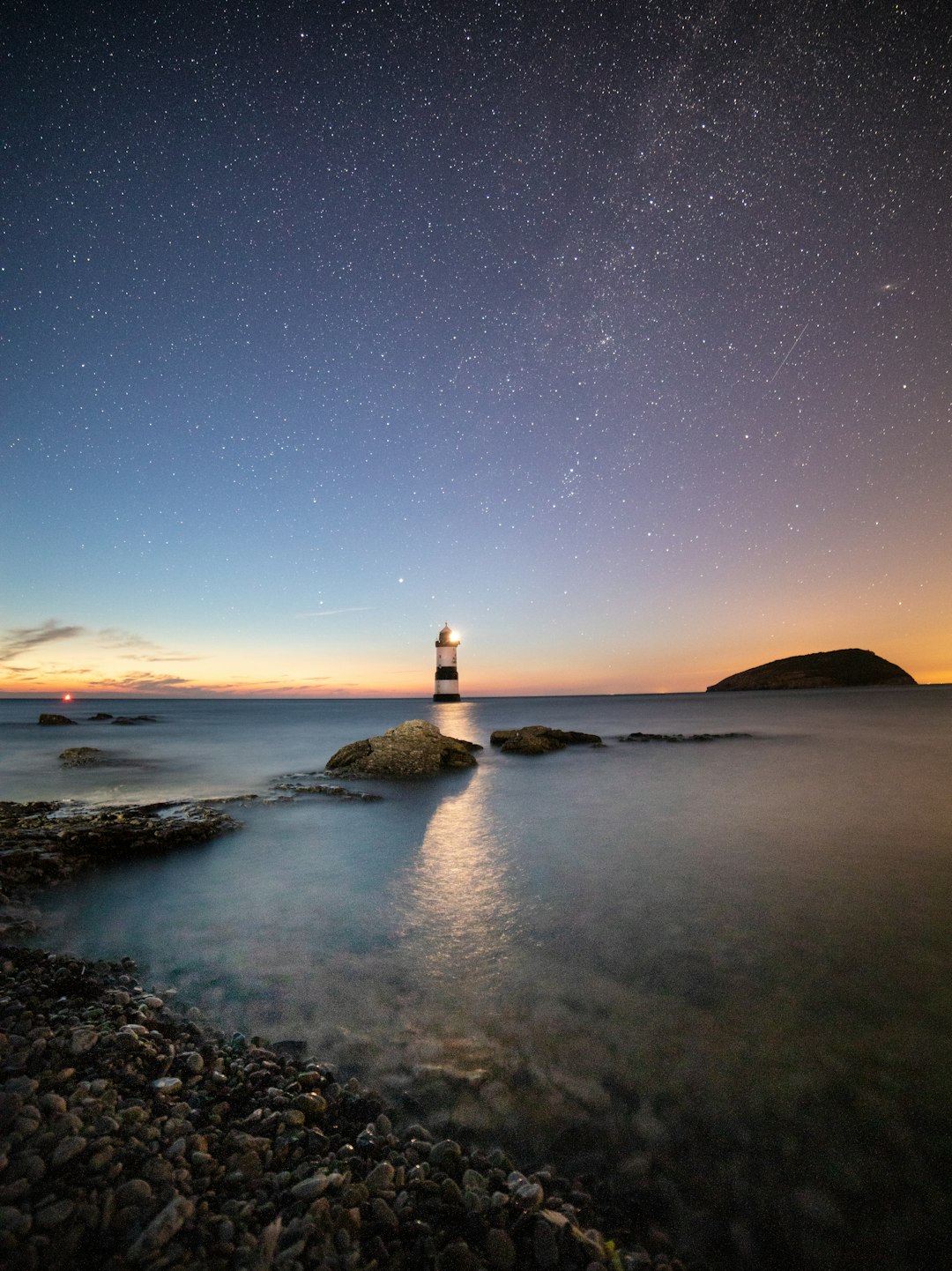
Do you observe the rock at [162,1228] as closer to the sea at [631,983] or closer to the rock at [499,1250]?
the rock at [499,1250]

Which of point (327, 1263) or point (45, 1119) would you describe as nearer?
→ point (327, 1263)

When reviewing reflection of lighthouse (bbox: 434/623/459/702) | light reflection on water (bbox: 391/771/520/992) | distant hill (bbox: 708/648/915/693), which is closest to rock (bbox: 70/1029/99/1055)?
light reflection on water (bbox: 391/771/520/992)

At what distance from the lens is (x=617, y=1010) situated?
154 inches

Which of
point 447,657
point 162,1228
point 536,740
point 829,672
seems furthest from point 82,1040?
point 829,672

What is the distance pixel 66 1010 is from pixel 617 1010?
3795mm

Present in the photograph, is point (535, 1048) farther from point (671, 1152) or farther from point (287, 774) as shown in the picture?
point (287, 774)

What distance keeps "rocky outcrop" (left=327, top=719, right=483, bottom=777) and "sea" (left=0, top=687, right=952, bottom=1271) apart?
4498mm

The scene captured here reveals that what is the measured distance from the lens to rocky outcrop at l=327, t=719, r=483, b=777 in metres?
15.4

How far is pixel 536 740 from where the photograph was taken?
21828 mm

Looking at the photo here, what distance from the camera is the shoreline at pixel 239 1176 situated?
72.4 inches

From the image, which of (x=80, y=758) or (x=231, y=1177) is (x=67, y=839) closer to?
(x=231, y=1177)

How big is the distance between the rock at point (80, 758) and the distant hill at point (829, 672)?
170 metres

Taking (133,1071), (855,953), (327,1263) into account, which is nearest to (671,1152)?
(327,1263)

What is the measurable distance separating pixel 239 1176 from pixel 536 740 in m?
20.1
